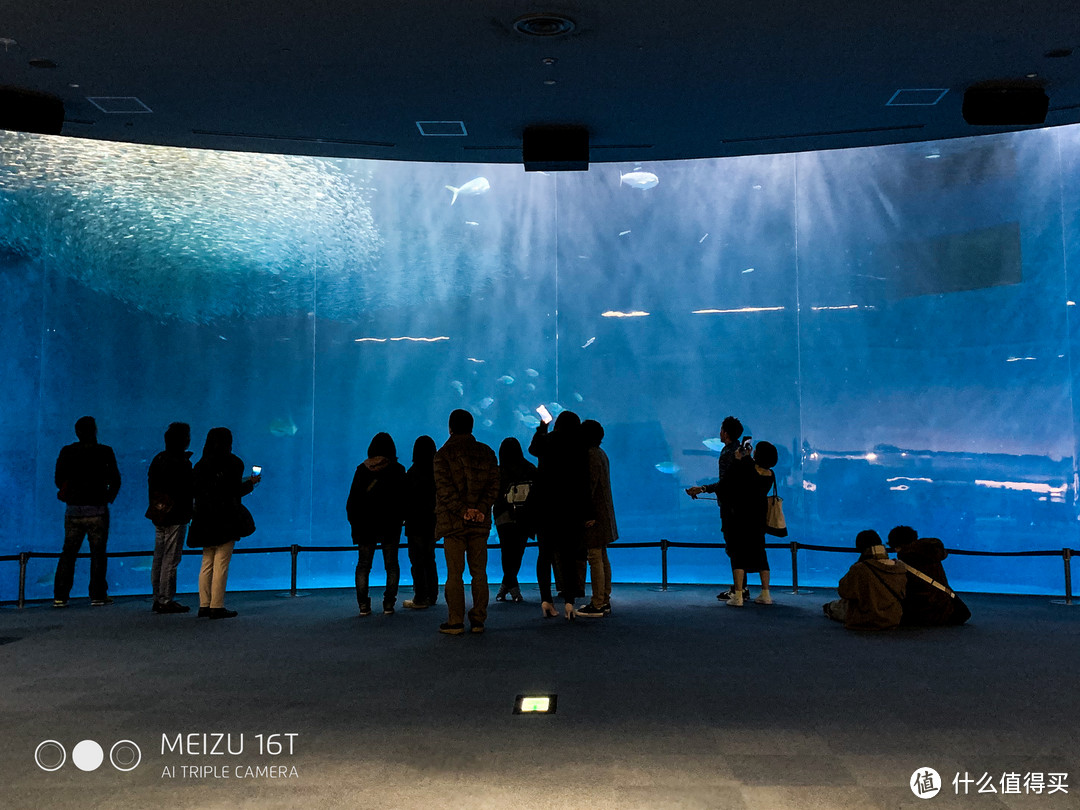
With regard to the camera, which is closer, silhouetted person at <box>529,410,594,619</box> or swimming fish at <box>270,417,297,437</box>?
silhouetted person at <box>529,410,594,619</box>

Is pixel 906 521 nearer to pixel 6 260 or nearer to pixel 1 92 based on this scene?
pixel 1 92

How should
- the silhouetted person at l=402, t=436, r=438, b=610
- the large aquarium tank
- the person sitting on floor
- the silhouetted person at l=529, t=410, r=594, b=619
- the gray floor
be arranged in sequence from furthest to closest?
the large aquarium tank
the silhouetted person at l=402, t=436, r=438, b=610
the silhouetted person at l=529, t=410, r=594, b=619
the person sitting on floor
the gray floor

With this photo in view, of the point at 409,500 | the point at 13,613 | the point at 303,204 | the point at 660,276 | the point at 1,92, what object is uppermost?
the point at 303,204

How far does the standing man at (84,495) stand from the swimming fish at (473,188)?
13.3m

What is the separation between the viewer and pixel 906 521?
15.7 m

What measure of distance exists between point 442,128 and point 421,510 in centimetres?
369

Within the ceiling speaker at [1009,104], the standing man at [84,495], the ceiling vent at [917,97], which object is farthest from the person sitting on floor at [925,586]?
the standing man at [84,495]

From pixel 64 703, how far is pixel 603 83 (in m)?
5.82

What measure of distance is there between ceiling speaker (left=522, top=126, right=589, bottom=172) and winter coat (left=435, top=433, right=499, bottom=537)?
10.3 ft

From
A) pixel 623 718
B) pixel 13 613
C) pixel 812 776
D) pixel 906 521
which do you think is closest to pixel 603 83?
pixel 623 718

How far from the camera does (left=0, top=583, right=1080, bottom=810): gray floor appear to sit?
319 centimetres

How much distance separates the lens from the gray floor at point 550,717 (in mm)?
3186

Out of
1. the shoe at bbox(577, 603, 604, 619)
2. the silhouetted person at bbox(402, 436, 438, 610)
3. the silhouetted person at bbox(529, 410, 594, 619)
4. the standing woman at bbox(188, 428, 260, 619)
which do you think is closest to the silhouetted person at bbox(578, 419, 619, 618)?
the shoe at bbox(577, 603, 604, 619)

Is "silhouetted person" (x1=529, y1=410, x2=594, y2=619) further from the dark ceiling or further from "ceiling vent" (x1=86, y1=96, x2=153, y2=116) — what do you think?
"ceiling vent" (x1=86, y1=96, x2=153, y2=116)
